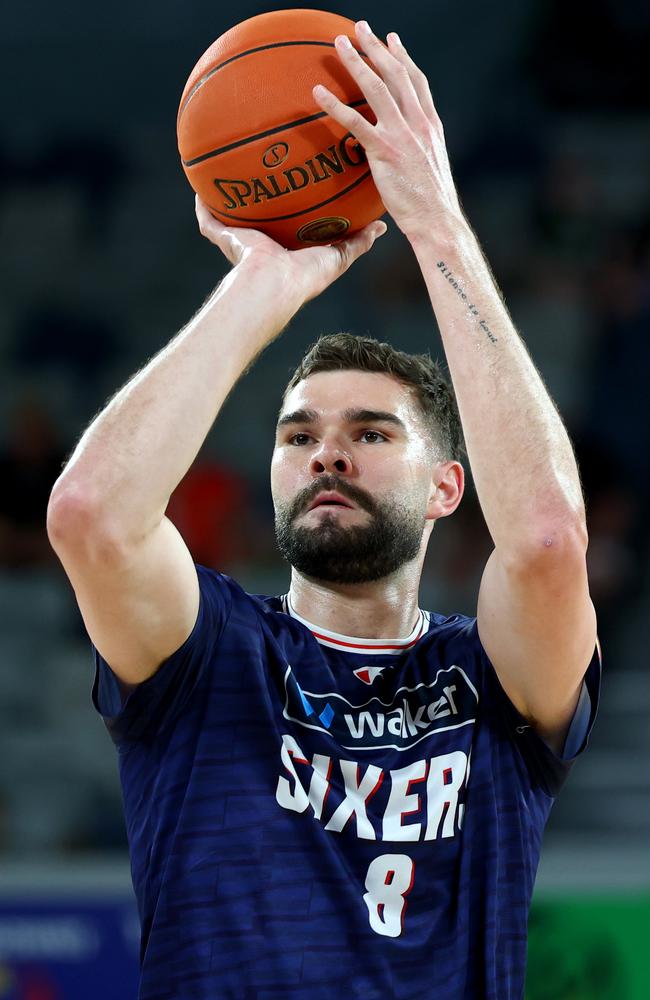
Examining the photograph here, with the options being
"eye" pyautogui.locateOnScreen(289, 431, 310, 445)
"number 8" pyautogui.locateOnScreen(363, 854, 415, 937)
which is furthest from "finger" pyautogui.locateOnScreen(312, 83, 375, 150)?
"number 8" pyautogui.locateOnScreen(363, 854, 415, 937)

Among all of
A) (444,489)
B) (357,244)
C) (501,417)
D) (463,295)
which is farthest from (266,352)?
(501,417)

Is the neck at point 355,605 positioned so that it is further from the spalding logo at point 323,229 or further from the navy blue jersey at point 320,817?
the spalding logo at point 323,229

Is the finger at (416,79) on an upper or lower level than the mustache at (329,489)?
upper

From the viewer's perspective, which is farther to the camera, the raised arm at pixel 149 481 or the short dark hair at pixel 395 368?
the short dark hair at pixel 395 368

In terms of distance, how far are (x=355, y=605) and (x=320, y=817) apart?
593 millimetres

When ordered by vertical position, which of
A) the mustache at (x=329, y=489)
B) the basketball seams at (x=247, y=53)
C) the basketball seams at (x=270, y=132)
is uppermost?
the basketball seams at (x=247, y=53)

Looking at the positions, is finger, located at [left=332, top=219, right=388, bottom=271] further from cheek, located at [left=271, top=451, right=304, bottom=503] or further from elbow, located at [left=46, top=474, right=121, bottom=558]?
elbow, located at [left=46, top=474, right=121, bottom=558]

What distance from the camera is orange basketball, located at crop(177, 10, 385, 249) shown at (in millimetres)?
2883

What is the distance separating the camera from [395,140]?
283 cm

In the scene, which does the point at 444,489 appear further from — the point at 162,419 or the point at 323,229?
the point at 162,419

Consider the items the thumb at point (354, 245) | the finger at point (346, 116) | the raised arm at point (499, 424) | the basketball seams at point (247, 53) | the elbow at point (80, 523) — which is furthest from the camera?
the thumb at point (354, 245)

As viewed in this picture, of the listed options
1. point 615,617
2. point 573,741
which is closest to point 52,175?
point 615,617

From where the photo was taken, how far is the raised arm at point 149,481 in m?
2.46

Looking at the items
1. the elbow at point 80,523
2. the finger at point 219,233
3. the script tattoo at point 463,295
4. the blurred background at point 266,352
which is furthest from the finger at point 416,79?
the blurred background at point 266,352
